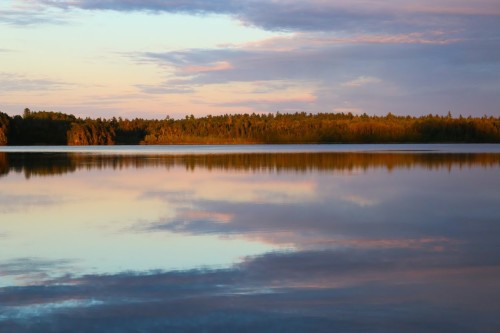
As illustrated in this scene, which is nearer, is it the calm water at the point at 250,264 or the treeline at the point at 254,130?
the calm water at the point at 250,264

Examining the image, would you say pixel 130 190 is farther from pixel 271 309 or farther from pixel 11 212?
pixel 271 309

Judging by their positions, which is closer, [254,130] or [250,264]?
[250,264]

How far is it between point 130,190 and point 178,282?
12721mm

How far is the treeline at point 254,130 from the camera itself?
165750 mm

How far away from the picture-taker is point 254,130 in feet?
592

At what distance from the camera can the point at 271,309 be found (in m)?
6.21

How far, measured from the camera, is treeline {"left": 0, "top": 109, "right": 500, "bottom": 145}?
6526 inches

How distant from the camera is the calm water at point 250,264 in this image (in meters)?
5.95

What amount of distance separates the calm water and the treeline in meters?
152

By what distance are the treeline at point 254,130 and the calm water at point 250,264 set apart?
152 m

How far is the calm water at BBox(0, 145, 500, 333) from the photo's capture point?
5949 millimetres

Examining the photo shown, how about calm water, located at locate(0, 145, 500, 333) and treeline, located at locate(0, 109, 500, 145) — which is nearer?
calm water, located at locate(0, 145, 500, 333)

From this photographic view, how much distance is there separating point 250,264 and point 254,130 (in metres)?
173

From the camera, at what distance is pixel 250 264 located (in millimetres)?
8336
